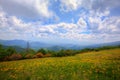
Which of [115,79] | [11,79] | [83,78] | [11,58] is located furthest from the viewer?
[11,58]

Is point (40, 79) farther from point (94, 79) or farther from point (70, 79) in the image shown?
point (94, 79)

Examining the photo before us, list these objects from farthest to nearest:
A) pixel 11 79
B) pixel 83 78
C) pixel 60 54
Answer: pixel 60 54, pixel 11 79, pixel 83 78

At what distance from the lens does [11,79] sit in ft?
45.4

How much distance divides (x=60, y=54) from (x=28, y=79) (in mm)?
40420

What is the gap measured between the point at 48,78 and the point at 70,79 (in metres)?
2.08

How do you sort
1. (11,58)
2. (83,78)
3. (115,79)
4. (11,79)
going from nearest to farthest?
(115,79) → (83,78) → (11,79) → (11,58)

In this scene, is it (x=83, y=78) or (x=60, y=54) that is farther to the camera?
(x=60, y=54)

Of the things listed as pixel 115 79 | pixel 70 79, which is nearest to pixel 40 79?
pixel 70 79

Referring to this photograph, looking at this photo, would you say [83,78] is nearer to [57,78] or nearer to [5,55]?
[57,78]

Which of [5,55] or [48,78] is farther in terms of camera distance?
[5,55]

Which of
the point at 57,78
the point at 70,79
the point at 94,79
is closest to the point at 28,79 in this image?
the point at 57,78

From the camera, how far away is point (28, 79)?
43.1ft

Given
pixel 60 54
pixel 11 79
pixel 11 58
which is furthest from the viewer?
pixel 60 54

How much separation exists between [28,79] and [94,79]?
19.2ft
